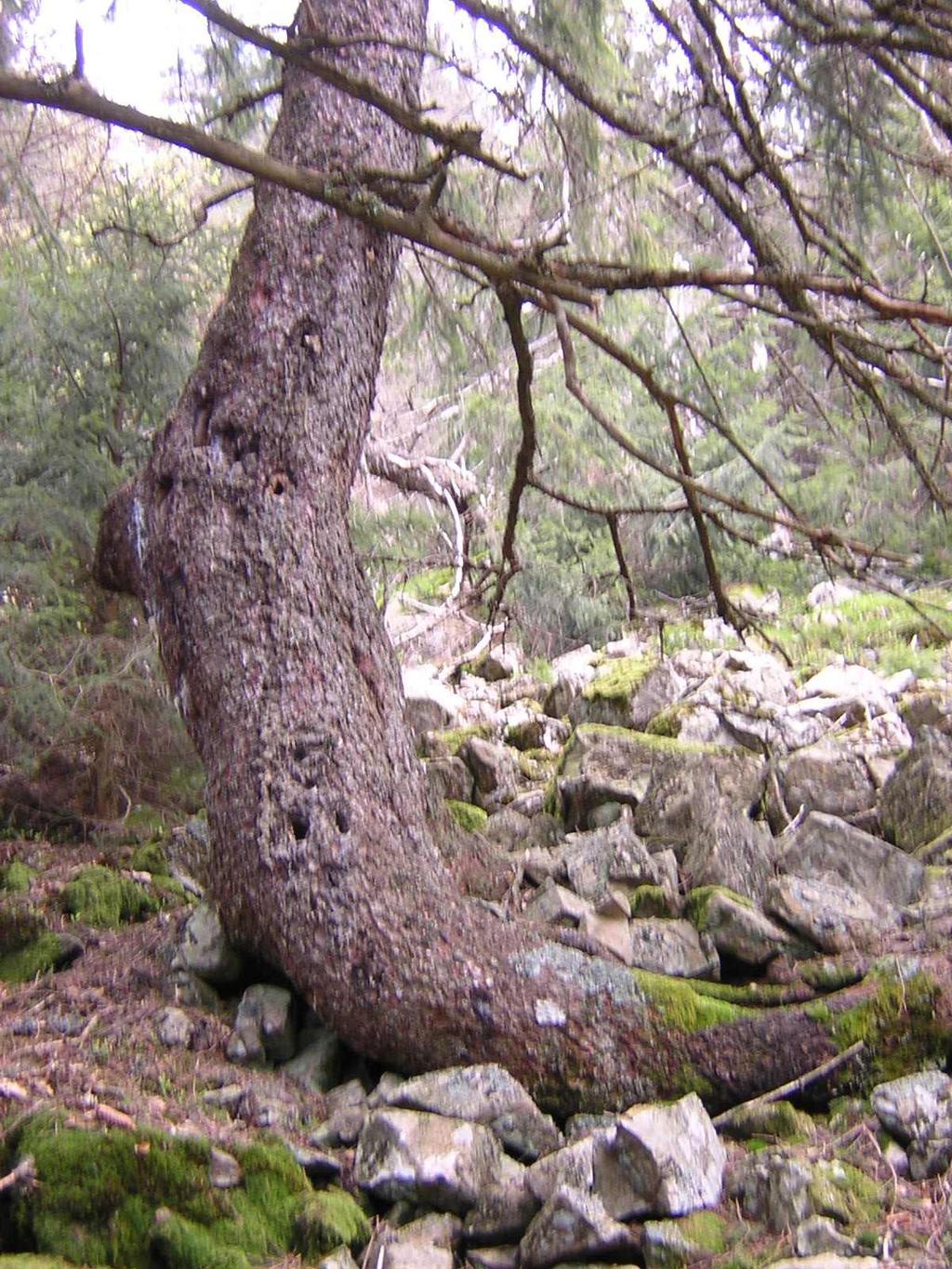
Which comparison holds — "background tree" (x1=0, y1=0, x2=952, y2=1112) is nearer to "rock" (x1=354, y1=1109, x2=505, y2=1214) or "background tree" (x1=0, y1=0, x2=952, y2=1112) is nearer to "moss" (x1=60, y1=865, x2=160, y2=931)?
"rock" (x1=354, y1=1109, x2=505, y2=1214)

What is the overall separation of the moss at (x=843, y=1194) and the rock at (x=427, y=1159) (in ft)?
2.66

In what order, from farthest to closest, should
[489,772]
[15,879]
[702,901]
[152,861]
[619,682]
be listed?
[619,682] → [489,772] → [152,861] → [15,879] → [702,901]

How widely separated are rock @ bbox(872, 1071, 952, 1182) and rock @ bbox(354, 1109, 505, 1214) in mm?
1079

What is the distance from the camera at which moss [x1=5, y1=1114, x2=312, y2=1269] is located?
8.11 ft

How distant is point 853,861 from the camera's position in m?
4.79

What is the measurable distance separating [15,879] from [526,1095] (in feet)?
9.44

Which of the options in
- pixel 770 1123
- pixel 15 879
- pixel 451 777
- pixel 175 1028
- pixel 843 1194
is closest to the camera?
pixel 843 1194

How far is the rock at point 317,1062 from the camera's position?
11.5 feet

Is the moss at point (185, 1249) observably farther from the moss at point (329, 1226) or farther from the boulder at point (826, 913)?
the boulder at point (826, 913)

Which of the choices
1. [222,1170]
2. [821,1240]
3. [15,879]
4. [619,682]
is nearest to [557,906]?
[222,1170]

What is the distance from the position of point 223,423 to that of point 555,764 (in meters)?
3.71

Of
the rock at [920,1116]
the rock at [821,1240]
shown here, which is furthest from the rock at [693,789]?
the rock at [821,1240]

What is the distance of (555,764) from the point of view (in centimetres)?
713

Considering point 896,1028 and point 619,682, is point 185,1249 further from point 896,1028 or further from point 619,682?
point 619,682
